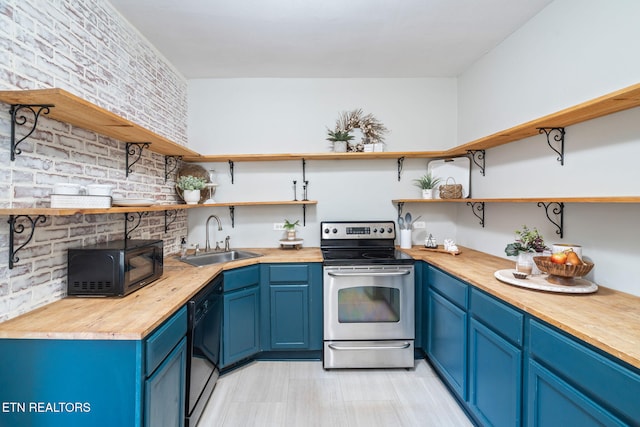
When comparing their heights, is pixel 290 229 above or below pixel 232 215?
below

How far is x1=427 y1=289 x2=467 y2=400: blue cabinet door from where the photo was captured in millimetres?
1872

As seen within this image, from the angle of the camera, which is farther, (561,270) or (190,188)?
(190,188)

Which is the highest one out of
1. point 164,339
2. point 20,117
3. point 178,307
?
point 20,117

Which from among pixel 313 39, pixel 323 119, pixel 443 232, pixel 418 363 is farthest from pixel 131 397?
pixel 443 232

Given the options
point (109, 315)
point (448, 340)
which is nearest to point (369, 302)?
point (448, 340)

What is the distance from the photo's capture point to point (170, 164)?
8.77 feet

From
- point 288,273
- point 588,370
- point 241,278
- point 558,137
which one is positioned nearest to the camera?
point 588,370

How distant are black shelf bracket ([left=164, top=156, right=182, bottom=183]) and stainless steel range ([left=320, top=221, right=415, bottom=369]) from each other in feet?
5.45

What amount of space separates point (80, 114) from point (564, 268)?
2.52 meters

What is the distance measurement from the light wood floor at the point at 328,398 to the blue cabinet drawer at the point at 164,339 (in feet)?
2.68

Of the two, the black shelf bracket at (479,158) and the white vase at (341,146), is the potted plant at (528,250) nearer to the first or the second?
the black shelf bracket at (479,158)

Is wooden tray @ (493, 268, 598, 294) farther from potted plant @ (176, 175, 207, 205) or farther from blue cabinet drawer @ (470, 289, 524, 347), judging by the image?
potted plant @ (176, 175, 207, 205)

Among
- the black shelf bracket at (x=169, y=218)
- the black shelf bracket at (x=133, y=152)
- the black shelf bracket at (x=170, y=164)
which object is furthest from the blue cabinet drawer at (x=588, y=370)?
the black shelf bracket at (x=170, y=164)

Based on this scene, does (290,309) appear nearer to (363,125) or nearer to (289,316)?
(289,316)
